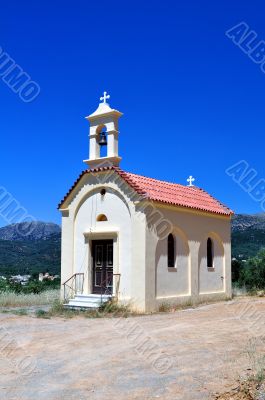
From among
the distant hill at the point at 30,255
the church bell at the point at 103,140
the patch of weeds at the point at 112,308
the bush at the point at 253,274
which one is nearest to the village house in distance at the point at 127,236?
the church bell at the point at 103,140

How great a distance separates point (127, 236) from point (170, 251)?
1978mm

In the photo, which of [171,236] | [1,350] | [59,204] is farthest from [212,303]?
[1,350]

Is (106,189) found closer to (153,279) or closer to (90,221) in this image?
(90,221)

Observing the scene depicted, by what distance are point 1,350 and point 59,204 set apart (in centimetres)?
960

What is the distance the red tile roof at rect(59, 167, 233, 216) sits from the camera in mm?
17062

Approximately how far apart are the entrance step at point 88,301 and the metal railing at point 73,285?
0.86m

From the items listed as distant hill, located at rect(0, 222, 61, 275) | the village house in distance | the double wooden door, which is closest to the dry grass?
the village house in distance

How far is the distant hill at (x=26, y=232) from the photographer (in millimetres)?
68375

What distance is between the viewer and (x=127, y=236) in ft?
55.8

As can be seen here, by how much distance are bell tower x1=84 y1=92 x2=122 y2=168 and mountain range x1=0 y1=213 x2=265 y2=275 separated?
20.3 metres

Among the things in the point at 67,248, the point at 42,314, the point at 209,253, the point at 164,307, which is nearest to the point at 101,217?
the point at 67,248

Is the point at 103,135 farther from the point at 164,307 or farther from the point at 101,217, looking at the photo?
the point at 164,307

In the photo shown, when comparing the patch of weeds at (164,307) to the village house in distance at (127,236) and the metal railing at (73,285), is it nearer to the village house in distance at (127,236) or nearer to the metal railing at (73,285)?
the village house in distance at (127,236)

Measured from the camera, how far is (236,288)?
2539cm
